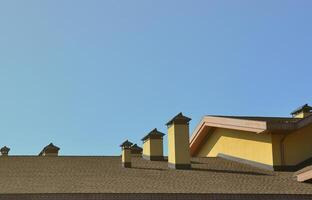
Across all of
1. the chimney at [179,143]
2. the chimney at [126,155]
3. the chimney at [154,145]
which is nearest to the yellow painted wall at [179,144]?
the chimney at [179,143]

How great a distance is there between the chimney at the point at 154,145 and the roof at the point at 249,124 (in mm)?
2677

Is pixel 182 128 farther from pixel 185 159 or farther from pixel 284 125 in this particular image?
pixel 284 125

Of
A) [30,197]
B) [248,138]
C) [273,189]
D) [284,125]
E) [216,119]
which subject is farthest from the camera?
[216,119]

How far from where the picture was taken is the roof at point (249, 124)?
70.8ft

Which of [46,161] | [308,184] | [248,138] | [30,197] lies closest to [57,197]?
[30,197]

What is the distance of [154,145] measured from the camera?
24688 millimetres

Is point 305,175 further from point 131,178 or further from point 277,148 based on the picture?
point 131,178

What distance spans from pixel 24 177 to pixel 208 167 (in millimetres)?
7017

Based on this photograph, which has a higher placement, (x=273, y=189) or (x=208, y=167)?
(x=208, y=167)

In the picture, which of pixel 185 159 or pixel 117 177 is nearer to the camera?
pixel 117 177

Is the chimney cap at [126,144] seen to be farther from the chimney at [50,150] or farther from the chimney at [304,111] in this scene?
the chimney at [304,111]

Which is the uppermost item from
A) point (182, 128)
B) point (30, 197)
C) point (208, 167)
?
point (182, 128)

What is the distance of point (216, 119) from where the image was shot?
25812mm

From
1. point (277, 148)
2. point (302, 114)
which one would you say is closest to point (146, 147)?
point (277, 148)
